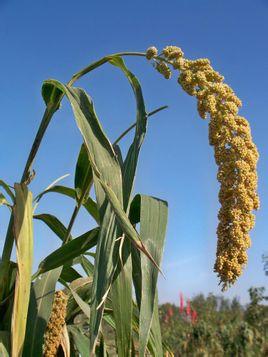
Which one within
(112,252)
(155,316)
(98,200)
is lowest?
(155,316)

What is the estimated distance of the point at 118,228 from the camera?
4.21ft

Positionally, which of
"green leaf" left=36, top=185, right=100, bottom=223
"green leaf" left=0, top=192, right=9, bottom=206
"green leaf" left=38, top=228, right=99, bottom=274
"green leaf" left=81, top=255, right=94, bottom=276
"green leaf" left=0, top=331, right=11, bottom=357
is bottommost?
"green leaf" left=0, top=331, right=11, bottom=357

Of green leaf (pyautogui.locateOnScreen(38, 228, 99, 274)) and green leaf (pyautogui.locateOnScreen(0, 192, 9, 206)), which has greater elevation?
green leaf (pyautogui.locateOnScreen(0, 192, 9, 206))

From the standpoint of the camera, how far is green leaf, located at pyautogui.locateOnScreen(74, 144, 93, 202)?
1810 millimetres

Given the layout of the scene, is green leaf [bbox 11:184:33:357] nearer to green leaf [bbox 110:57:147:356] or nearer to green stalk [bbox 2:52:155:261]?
green stalk [bbox 2:52:155:261]

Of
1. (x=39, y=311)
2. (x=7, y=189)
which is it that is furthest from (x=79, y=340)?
(x=7, y=189)

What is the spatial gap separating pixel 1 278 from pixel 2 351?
0.73 feet

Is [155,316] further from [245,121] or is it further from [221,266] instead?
[245,121]

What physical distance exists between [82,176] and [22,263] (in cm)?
51

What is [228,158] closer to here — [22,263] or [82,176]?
[22,263]

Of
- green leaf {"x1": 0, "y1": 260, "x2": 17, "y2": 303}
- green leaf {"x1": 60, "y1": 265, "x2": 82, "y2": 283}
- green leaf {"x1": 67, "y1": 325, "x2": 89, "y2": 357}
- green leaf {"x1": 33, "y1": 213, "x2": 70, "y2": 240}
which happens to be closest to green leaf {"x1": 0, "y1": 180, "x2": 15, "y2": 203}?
green leaf {"x1": 0, "y1": 260, "x2": 17, "y2": 303}

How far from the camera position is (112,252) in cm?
126

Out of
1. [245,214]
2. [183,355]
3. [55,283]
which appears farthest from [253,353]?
[245,214]

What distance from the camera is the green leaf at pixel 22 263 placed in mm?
1349
